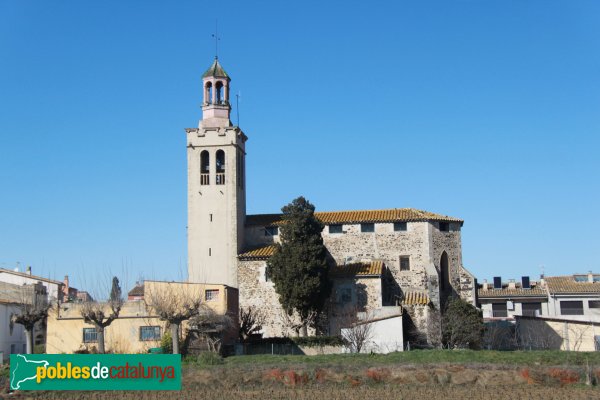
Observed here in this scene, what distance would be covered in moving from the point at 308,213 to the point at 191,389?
20.1 m

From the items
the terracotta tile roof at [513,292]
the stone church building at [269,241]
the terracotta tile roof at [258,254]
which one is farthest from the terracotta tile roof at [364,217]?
the terracotta tile roof at [513,292]

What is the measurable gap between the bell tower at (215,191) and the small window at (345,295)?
716 centimetres

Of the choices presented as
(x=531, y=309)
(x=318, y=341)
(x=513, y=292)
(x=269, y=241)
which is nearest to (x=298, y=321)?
(x=318, y=341)

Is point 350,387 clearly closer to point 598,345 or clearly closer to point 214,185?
point 598,345

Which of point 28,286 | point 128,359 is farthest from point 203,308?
point 28,286

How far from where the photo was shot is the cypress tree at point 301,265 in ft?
146

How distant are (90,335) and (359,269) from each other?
57.0 feet

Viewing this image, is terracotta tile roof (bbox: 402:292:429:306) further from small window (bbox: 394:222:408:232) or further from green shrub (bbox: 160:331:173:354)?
green shrub (bbox: 160:331:173:354)

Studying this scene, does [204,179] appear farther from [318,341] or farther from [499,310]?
Answer: [499,310]

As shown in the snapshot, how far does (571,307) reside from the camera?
57469 mm

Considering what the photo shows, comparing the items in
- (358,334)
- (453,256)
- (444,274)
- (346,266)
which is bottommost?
(358,334)

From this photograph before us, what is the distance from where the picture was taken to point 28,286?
51125 mm

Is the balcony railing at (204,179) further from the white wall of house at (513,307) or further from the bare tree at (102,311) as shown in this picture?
the white wall of house at (513,307)

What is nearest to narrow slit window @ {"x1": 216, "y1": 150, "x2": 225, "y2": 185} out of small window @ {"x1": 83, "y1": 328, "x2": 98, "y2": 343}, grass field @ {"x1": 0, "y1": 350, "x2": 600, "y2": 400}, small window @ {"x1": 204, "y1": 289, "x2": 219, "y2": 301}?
small window @ {"x1": 204, "y1": 289, "x2": 219, "y2": 301}
